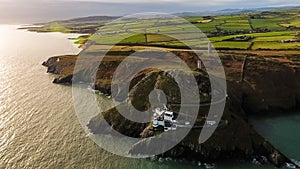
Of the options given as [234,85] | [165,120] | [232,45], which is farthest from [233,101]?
[232,45]

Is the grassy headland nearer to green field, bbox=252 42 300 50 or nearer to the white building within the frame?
green field, bbox=252 42 300 50

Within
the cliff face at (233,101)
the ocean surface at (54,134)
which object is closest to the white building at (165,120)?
the cliff face at (233,101)

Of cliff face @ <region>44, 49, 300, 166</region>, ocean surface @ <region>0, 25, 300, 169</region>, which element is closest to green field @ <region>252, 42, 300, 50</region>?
cliff face @ <region>44, 49, 300, 166</region>

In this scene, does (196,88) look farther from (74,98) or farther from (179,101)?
(74,98)

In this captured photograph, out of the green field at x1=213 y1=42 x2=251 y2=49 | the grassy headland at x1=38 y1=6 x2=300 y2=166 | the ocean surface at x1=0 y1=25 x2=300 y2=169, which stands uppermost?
the green field at x1=213 y1=42 x2=251 y2=49

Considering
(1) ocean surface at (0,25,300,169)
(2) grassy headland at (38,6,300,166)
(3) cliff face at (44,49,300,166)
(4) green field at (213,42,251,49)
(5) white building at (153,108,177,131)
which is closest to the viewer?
(1) ocean surface at (0,25,300,169)

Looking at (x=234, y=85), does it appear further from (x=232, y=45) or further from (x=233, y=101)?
(x=232, y=45)

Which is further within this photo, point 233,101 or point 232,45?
point 232,45

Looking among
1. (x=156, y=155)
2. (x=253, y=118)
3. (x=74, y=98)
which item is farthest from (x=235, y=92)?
(x=74, y=98)
